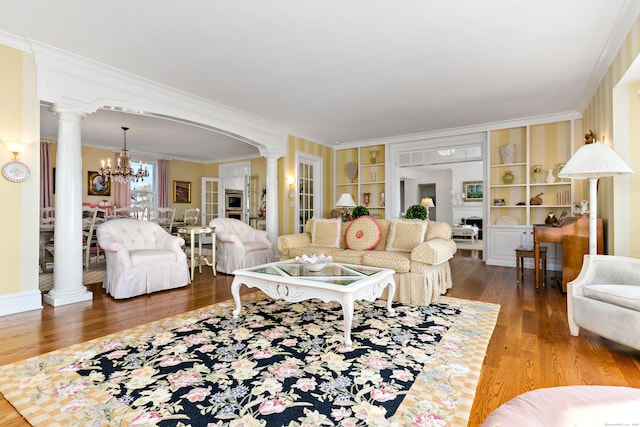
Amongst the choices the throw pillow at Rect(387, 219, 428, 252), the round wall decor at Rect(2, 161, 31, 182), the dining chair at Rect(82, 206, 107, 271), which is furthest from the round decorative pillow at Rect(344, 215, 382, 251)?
the dining chair at Rect(82, 206, 107, 271)

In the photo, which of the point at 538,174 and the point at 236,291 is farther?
the point at 538,174

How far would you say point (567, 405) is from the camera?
0.85 metres

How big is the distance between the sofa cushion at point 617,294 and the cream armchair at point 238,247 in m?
4.32

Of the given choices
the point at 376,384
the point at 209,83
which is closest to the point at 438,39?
the point at 209,83

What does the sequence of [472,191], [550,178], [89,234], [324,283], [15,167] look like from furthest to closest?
[472,191]
[550,178]
[89,234]
[15,167]
[324,283]

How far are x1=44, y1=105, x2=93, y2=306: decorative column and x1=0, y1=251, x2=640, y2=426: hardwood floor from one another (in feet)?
0.68

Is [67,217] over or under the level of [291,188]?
under

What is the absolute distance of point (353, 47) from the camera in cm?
329

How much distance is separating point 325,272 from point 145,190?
7.49m

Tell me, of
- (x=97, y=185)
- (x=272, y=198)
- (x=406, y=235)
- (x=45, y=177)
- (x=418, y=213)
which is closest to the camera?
A: (x=406, y=235)

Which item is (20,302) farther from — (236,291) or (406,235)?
(406,235)

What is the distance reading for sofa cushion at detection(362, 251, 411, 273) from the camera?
3.61 metres

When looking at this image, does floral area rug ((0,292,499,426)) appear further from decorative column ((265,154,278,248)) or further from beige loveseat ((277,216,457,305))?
decorative column ((265,154,278,248))

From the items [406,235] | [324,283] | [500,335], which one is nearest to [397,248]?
[406,235]
